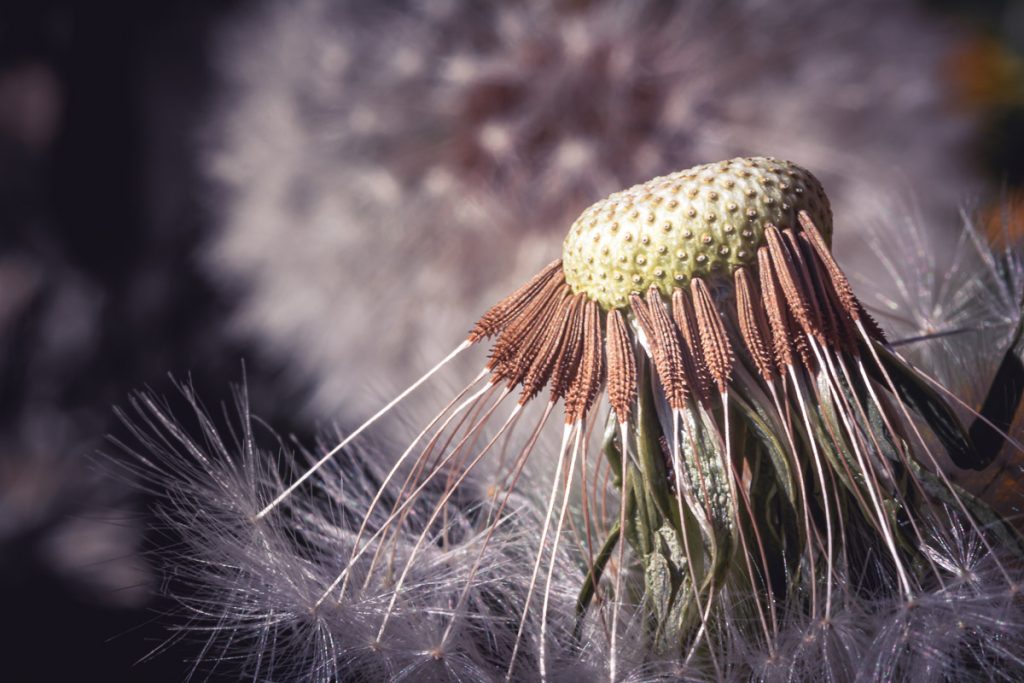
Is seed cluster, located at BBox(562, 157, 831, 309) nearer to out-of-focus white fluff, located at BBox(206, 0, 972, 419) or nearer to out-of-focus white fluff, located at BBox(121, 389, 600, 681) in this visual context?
out-of-focus white fluff, located at BBox(121, 389, 600, 681)

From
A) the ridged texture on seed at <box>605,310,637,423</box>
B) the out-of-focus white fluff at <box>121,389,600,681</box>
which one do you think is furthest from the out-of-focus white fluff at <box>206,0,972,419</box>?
the ridged texture on seed at <box>605,310,637,423</box>

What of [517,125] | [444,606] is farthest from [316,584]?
[517,125]

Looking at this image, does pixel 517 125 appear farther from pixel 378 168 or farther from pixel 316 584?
pixel 316 584

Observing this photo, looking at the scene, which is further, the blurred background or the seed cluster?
the blurred background

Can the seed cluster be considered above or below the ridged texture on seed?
above

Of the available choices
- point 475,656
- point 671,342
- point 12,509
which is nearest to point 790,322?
point 671,342

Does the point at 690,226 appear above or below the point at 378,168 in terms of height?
below

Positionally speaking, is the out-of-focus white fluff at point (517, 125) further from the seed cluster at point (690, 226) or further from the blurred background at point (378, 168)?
the seed cluster at point (690, 226)
